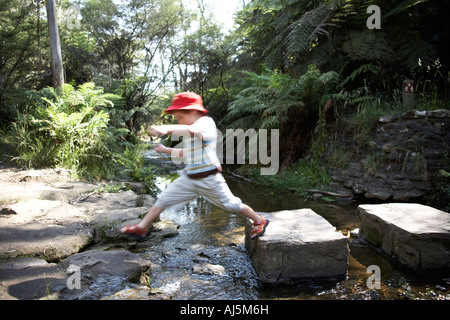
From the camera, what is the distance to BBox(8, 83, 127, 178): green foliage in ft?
20.2

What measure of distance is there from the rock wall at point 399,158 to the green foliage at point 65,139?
561cm

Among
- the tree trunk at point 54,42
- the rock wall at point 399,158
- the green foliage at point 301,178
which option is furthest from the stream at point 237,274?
the tree trunk at point 54,42

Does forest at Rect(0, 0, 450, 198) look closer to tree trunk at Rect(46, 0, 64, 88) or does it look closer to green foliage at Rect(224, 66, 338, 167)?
green foliage at Rect(224, 66, 338, 167)

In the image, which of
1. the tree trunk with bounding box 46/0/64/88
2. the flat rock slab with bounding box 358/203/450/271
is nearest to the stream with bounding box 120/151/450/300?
the flat rock slab with bounding box 358/203/450/271

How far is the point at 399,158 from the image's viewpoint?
17.8ft

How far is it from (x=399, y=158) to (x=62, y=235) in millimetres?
5782

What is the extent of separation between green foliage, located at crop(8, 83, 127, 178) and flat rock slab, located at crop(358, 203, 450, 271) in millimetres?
5571

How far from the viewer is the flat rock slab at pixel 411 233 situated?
2982mm

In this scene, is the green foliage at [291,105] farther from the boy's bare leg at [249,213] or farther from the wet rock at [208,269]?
the wet rock at [208,269]

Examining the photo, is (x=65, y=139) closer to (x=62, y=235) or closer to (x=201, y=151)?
(x=62, y=235)

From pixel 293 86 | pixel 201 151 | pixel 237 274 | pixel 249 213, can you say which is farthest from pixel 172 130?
pixel 293 86

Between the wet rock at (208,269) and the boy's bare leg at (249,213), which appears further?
the wet rock at (208,269)

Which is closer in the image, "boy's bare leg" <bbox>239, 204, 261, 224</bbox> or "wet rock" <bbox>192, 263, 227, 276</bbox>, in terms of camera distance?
"boy's bare leg" <bbox>239, 204, 261, 224</bbox>

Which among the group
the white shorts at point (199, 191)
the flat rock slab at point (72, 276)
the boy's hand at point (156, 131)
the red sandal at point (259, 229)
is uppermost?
the boy's hand at point (156, 131)
